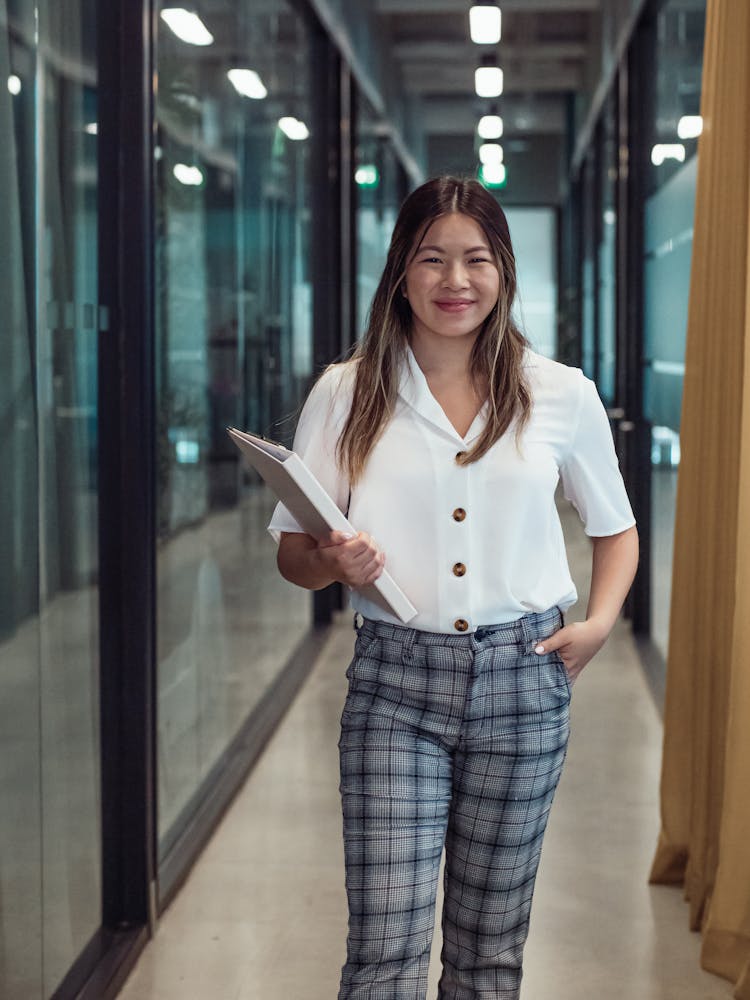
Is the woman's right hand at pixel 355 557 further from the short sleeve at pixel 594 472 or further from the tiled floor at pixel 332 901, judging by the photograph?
the tiled floor at pixel 332 901

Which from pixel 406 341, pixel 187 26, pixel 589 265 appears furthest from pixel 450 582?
pixel 589 265

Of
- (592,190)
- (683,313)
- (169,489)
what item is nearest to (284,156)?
(683,313)

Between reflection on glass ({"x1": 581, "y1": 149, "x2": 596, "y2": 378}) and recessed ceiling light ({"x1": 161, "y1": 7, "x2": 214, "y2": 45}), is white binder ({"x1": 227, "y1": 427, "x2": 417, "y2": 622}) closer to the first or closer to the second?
recessed ceiling light ({"x1": 161, "y1": 7, "x2": 214, "y2": 45})

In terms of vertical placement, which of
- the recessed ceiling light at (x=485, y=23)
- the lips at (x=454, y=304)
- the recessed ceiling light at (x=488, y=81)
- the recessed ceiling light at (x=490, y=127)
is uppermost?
the recessed ceiling light at (x=485, y=23)

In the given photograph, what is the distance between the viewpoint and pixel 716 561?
320 cm

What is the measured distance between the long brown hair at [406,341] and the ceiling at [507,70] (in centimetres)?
679

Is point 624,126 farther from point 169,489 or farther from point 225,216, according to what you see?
point 169,489

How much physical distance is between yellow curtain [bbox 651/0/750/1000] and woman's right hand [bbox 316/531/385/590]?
3.82 ft

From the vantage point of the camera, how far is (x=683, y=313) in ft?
16.0

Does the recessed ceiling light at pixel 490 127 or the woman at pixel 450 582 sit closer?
the woman at pixel 450 582

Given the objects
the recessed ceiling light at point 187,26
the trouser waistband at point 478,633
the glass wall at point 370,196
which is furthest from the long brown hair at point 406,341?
the glass wall at point 370,196

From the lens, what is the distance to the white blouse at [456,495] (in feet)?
6.24

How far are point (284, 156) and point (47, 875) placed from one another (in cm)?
368

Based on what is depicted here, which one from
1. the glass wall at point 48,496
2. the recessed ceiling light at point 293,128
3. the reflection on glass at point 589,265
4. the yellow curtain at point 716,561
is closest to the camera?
the glass wall at point 48,496
